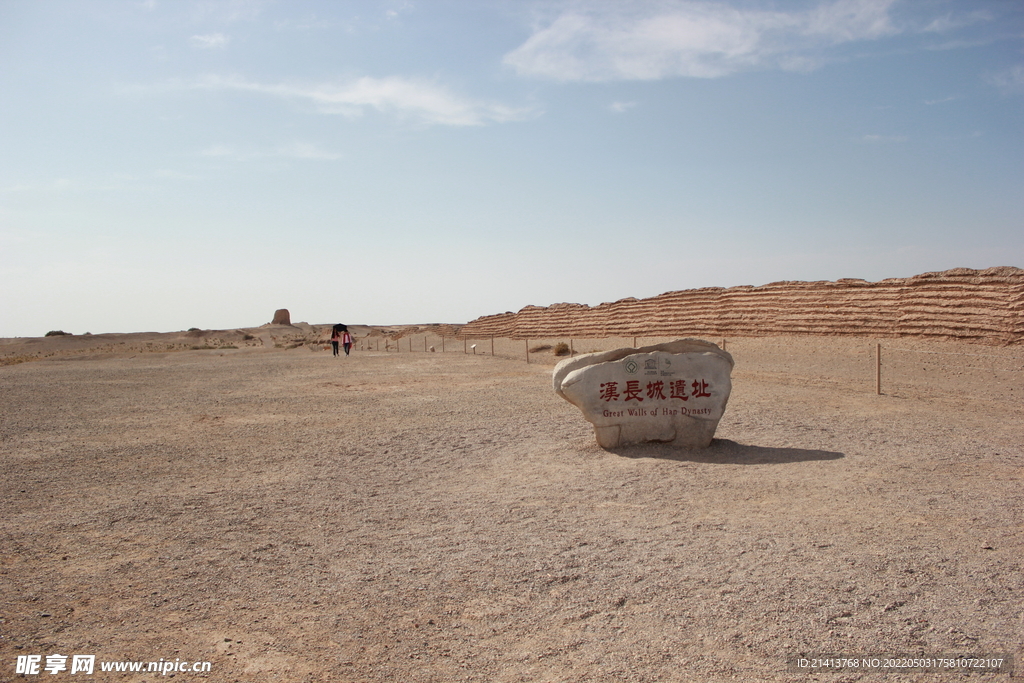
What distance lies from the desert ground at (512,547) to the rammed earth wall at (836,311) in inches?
384

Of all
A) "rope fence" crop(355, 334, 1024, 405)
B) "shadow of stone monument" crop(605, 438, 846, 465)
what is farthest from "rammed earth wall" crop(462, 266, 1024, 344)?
"shadow of stone monument" crop(605, 438, 846, 465)

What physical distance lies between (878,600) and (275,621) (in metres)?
3.39

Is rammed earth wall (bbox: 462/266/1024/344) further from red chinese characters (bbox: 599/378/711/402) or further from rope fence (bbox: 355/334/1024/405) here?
red chinese characters (bbox: 599/378/711/402)

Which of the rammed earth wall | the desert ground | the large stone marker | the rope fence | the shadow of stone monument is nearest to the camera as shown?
the desert ground

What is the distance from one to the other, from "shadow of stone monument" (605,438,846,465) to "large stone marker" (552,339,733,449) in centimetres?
15

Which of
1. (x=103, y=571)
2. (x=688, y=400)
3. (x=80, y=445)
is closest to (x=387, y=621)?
(x=103, y=571)

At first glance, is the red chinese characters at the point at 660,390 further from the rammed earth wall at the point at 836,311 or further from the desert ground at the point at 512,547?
the rammed earth wall at the point at 836,311

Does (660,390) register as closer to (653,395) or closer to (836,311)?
(653,395)

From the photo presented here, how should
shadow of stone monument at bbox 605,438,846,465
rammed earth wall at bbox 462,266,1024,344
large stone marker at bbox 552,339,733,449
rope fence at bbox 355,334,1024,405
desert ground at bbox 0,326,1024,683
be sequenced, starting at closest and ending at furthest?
desert ground at bbox 0,326,1024,683
shadow of stone monument at bbox 605,438,846,465
large stone marker at bbox 552,339,733,449
rope fence at bbox 355,334,1024,405
rammed earth wall at bbox 462,266,1024,344

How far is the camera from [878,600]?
12.9ft

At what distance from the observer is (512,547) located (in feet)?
16.5

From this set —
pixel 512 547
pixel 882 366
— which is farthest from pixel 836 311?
pixel 512 547

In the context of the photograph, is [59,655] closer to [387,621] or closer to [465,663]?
[387,621]

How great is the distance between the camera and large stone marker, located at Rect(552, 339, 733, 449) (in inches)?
325
